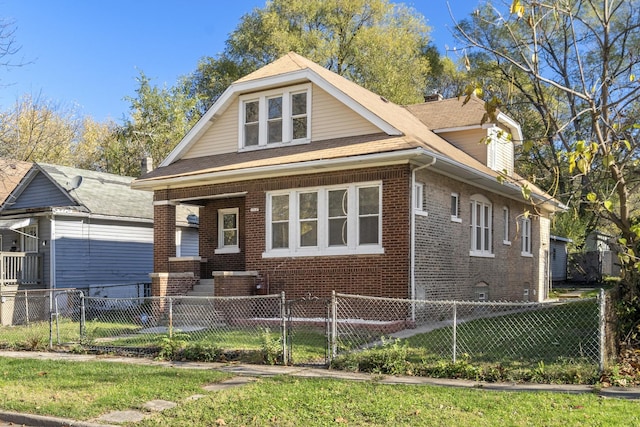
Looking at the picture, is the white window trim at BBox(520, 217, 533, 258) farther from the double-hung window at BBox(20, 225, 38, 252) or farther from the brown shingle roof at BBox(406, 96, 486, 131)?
the double-hung window at BBox(20, 225, 38, 252)

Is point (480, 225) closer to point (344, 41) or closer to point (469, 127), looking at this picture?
point (469, 127)

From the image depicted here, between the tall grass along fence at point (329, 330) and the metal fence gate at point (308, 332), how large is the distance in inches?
0.8

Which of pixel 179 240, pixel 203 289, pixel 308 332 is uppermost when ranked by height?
pixel 179 240

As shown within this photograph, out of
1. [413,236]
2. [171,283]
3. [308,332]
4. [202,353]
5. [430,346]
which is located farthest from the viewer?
[171,283]

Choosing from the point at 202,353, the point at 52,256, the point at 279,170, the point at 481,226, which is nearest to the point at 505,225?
the point at 481,226

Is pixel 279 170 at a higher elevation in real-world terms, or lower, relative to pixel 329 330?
higher

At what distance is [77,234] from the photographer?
70.2 ft

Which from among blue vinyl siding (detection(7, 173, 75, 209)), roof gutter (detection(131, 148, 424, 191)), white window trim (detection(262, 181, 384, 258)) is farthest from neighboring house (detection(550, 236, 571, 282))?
blue vinyl siding (detection(7, 173, 75, 209))

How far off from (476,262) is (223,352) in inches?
367

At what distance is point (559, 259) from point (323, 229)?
83.5 feet

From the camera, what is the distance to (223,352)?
412 inches

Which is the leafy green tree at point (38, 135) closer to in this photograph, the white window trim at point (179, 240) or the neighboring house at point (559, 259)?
the white window trim at point (179, 240)

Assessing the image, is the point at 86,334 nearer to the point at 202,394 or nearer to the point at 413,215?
the point at 202,394

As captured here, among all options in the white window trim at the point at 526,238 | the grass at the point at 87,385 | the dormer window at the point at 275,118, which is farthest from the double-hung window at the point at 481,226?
the grass at the point at 87,385
